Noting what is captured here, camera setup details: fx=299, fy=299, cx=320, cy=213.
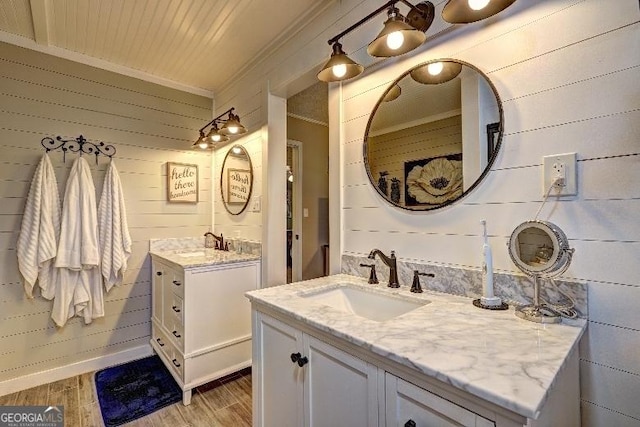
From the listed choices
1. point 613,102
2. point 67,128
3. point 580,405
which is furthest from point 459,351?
point 67,128

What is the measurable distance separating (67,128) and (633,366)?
341cm

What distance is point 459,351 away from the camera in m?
0.75

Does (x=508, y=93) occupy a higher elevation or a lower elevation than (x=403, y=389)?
higher

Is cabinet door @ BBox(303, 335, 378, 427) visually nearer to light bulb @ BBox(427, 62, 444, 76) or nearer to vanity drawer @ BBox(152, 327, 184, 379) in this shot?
light bulb @ BBox(427, 62, 444, 76)

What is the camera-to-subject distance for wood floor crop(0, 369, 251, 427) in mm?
1797

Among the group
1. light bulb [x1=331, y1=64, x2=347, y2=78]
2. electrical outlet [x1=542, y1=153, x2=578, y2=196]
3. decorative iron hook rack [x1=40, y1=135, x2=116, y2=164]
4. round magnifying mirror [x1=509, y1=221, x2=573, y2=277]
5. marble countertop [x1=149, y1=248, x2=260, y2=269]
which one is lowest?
marble countertop [x1=149, y1=248, x2=260, y2=269]

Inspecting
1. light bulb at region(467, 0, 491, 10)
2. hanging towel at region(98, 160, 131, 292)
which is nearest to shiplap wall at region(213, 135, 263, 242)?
hanging towel at region(98, 160, 131, 292)

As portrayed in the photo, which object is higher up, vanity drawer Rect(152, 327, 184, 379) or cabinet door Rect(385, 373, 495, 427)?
cabinet door Rect(385, 373, 495, 427)

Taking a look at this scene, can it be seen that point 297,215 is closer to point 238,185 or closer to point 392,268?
point 238,185

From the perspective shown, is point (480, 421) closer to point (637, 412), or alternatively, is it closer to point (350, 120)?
point (637, 412)

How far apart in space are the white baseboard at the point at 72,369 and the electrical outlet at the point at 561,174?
10.2ft

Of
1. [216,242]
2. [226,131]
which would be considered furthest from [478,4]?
[216,242]

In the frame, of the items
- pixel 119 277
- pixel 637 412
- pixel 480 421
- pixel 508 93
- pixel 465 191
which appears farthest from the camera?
pixel 119 277

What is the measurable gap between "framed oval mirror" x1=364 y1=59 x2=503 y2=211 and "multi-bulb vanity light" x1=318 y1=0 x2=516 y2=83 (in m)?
0.12
